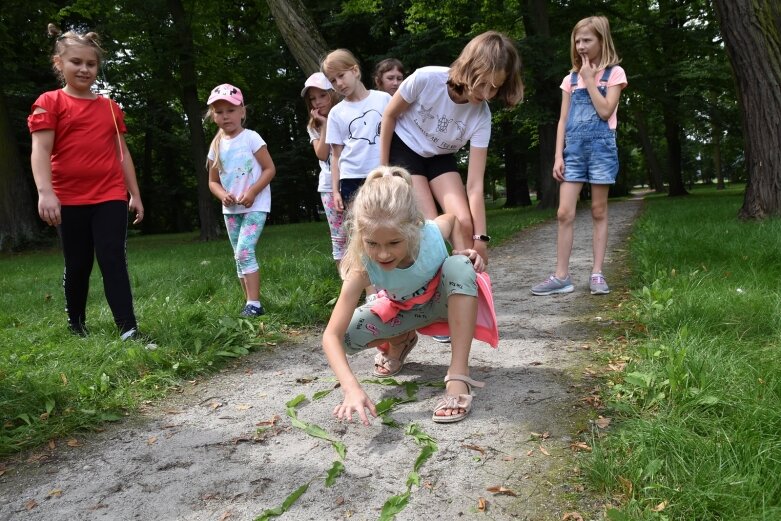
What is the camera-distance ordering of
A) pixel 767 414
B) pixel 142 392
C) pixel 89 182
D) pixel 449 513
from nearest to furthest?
pixel 449 513 → pixel 767 414 → pixel 142 392 → pixel 89 182

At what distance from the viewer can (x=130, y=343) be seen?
3.86 meters

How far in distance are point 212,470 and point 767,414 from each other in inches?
80.7

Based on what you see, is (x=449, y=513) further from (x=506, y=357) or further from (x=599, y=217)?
(x=599, y=217)

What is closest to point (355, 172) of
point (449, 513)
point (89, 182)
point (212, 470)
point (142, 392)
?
point (89, 182)

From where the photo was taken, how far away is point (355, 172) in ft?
15.1

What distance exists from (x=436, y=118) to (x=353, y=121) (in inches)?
41.2

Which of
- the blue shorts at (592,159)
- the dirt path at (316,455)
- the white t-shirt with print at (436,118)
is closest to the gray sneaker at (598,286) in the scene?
the blue shorts at (592,159)

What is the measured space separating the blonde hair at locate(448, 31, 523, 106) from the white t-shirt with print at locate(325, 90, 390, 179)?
1.14 metres

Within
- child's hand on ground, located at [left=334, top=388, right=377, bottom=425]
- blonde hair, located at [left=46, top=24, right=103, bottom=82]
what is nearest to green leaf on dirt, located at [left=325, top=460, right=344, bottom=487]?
child's hand on ground, located at [left=334, top=388, right=377, bottom=425]

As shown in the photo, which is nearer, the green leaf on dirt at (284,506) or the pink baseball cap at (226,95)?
the green leaf on dirt at (284,506)

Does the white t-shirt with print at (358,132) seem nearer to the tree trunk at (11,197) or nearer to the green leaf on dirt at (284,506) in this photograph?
the green leaf on dirt at (284,506)

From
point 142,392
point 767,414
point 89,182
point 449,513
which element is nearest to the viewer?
point 449,513

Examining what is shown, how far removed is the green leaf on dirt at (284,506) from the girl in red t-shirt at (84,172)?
230 cm

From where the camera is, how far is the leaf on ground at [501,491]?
2.08 meters
